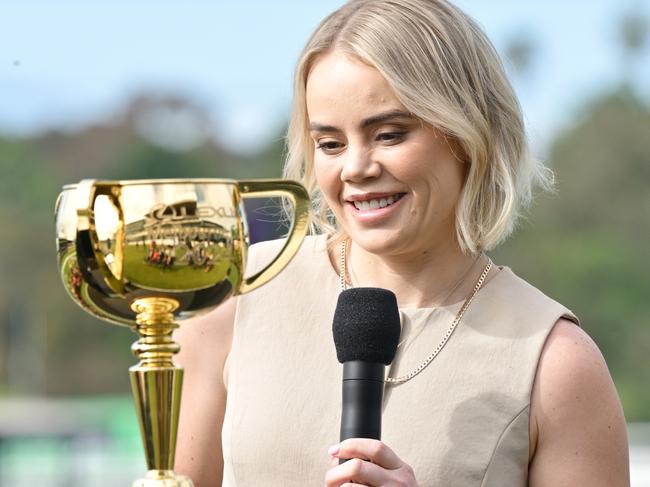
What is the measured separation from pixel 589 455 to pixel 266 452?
1.53 feet

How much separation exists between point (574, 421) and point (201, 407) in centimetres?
56

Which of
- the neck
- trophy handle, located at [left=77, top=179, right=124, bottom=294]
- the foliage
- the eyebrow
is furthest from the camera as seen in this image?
the foliage

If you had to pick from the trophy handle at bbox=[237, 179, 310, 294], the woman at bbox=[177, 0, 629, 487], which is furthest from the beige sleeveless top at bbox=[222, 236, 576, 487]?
the trophy handle at bbox=[237, 179, 310, 294]

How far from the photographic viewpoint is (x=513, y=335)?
2.28 metres

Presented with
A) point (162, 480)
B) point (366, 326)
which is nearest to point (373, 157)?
point (366, 326)

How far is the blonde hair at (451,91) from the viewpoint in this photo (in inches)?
83.3

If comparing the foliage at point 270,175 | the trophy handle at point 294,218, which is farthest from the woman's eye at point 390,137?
the foliage at point 270,175

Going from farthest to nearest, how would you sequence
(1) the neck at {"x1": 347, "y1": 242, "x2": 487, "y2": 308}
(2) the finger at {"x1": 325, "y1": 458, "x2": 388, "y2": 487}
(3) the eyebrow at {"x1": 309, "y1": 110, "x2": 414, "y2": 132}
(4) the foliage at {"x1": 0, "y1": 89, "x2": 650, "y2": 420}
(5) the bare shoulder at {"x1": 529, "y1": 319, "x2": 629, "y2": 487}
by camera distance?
(4) the foliage at {"x1": 0, "y1": 89, "x2": 650, "y2": 420} → (1) the neck at {"x1": 347, "y1": 242, "x2": 487, "y2": 308} → (5) the bare shoulder at {"x1": 529, "y1": 319, "x2": 629, "y2": 487} → (3) the eyebrow at {"x1": 309, "y1": 110, "x2": 414, "y2": 132} → (2) the finger at {"x1": 325, "y1": 458, "x2": 388, "y2": 487}

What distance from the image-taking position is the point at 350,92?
6.84ft

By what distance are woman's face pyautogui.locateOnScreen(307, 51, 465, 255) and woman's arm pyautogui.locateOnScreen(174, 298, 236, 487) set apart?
0.33m

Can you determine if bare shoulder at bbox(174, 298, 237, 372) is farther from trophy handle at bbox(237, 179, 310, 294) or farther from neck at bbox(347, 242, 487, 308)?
trophy handle at bbox(237, 179, 310, 294)

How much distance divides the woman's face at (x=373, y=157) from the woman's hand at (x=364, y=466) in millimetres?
405

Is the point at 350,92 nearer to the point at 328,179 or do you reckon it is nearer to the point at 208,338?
the point at 328,179

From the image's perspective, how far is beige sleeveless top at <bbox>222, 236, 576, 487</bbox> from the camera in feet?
7.25
